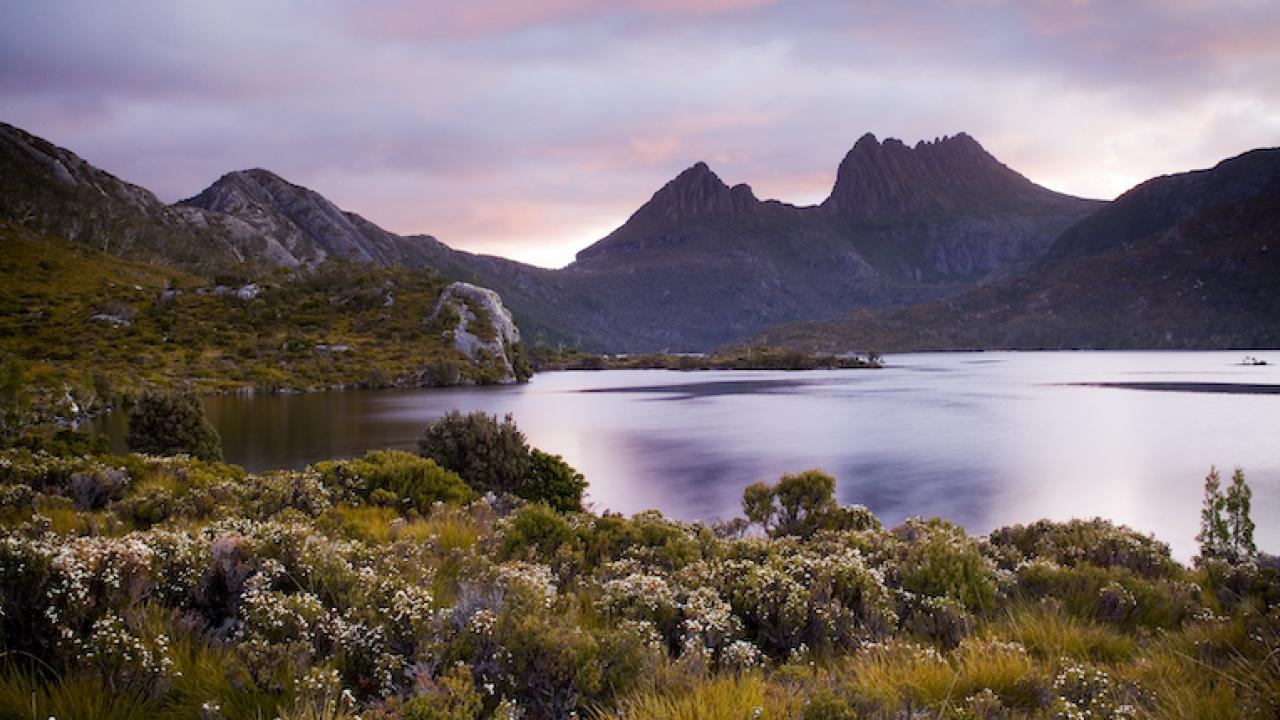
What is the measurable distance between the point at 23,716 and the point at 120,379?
219 feet

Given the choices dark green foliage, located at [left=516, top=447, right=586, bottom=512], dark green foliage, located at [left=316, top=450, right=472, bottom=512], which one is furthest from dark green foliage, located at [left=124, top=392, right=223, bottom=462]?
dark green foliage, located at [left=316, top=450, right=472, bottom=512]

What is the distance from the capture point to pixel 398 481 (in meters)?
13.2

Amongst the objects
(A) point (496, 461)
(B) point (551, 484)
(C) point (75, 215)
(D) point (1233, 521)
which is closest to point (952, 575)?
(D) point (1233, 521)

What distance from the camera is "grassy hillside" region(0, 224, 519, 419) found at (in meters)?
63.8

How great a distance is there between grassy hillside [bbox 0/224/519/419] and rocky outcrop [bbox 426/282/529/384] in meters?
2.03

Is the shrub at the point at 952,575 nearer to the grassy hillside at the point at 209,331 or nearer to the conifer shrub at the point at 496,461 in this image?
the conifer shrub at the point at 496,461

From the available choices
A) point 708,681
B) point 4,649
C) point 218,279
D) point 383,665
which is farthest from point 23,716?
point 218,279

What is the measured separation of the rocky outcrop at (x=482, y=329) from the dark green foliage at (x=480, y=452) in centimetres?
7453

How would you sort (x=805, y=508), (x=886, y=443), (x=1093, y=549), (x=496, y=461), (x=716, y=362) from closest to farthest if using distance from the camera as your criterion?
(x=1093, y=549), (x=805, y=508), (x=496, y=461), (x=886, y=443), (x=716, y=362)

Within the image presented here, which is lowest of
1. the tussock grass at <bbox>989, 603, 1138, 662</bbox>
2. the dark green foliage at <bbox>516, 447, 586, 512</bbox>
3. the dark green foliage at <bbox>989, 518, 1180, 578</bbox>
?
the dark green foliage at <bbox>516, 447, 586, 512</bbox>

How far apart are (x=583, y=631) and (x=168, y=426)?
25134mm

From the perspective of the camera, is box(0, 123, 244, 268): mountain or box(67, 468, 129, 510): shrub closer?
box(67, 468, 129, 510): shrub

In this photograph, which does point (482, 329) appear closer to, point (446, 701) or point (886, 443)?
point (886, 443)

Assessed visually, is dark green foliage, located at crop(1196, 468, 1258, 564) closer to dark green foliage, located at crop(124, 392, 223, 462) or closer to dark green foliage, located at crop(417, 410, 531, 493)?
dark green foliage, located at crop(417, 410, 531, 493)
